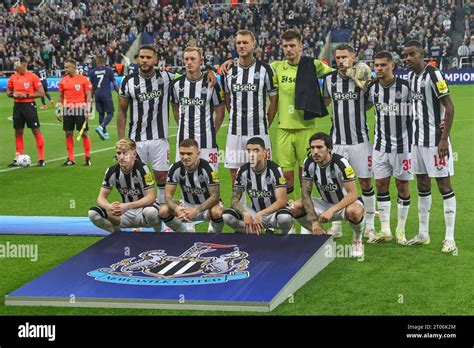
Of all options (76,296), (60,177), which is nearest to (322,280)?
(76,296)

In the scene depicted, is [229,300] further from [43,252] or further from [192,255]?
[43,252]

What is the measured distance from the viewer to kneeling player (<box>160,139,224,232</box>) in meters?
8.58

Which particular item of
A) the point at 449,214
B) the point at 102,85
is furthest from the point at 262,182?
the point at 102,85

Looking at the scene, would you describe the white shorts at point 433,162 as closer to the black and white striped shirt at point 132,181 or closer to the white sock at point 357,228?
the white sock at point 357,228

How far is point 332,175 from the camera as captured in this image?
832 centimetres

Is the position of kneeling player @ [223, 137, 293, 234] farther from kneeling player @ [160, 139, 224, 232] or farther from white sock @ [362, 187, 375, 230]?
white sock @ [362, 187, 375, 230]

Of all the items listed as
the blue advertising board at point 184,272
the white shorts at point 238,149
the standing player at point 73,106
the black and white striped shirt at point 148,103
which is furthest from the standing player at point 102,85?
the blue advertising board at point 184,272

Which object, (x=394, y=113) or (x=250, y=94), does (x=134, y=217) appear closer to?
(x=250, y=94)

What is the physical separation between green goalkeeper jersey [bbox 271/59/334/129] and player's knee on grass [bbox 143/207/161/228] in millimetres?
1680

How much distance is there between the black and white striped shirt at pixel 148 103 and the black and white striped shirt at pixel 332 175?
6.48 feet

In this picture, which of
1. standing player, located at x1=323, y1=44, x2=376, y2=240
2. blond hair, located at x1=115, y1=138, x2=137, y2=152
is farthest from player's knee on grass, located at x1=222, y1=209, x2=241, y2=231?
standing player, located at x1=323, y1=44, x2=376, y2=240

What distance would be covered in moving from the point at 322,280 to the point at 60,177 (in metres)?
7.43

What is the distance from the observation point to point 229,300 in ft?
20.8
